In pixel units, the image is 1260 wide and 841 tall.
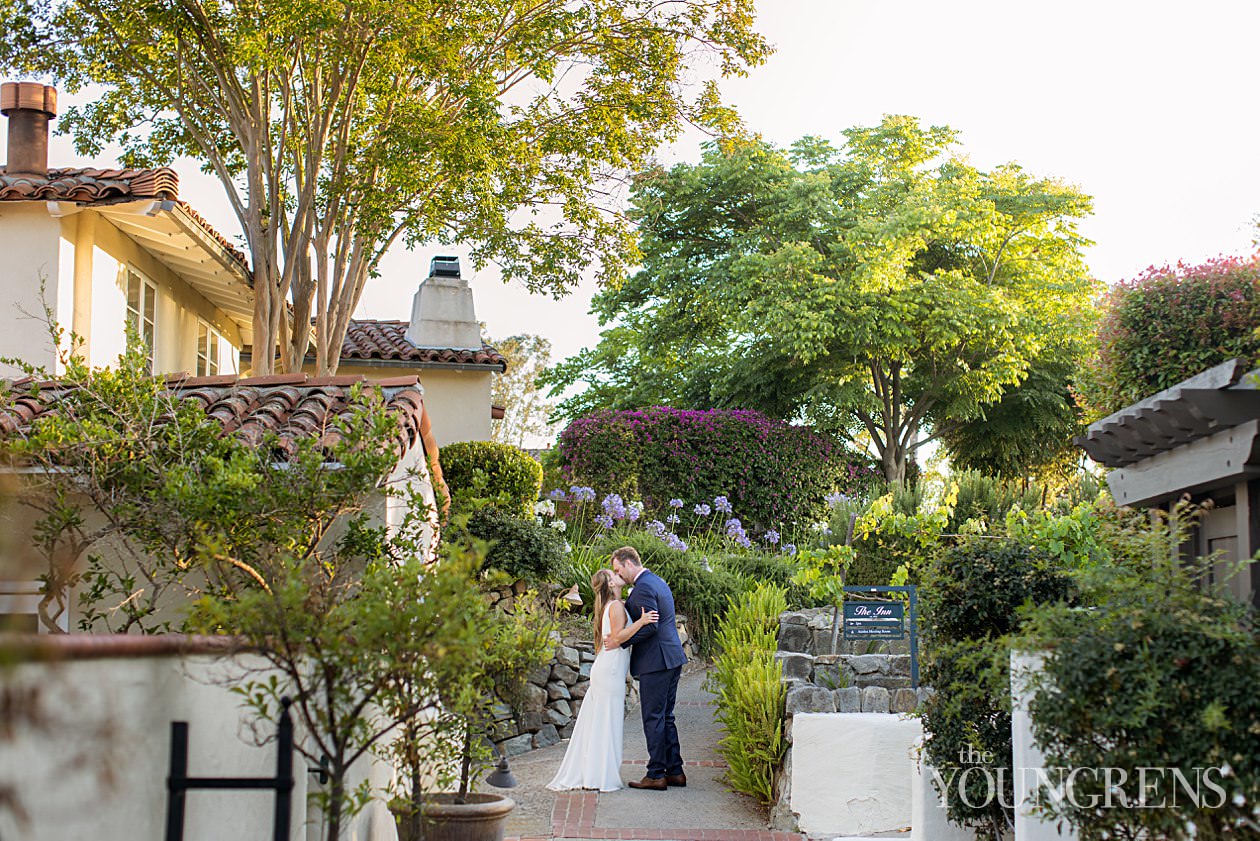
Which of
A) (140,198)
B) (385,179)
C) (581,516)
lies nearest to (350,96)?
(385,179)

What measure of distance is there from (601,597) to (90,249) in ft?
22.3

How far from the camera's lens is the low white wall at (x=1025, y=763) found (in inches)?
231

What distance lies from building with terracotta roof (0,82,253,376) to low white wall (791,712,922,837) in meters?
7.21

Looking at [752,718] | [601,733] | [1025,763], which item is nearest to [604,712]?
[601,733]

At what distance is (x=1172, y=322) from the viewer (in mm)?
8242

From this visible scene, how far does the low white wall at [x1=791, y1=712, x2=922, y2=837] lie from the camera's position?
28.5ft

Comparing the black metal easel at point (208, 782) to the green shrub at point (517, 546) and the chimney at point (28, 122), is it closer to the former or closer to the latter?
the green shrub at point (517, 546)

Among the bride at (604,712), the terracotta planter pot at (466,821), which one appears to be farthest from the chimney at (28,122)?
the terracotta planter pot at (466,821)

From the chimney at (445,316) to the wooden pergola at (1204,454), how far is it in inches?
493

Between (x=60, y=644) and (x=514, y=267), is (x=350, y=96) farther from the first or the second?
(x=60, y=644)

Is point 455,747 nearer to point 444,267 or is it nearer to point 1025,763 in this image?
point 1025,763

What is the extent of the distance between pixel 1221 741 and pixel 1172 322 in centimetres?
452

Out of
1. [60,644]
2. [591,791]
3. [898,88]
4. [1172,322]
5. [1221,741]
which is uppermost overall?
[898,88]

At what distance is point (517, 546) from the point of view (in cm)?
1242
